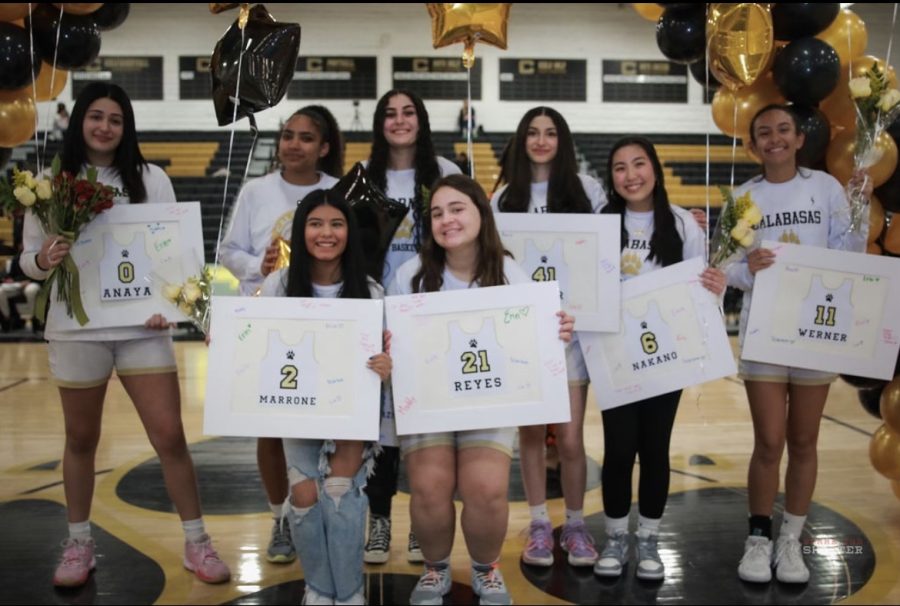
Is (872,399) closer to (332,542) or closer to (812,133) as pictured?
(812,133)

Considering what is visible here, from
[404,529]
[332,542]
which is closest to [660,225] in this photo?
[332,542]

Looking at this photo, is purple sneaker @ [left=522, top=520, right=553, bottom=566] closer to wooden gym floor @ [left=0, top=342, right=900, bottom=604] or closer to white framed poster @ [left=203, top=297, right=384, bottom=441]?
wooden gym floor @ [left=0, top=342, right=900, bottom=604]

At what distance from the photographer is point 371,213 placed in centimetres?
269

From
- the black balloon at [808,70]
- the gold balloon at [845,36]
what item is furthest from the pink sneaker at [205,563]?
the gold balloon at [845,36]

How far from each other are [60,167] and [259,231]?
635 mm

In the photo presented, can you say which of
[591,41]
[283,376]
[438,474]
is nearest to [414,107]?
[283,376]

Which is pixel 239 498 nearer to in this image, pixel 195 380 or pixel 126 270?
pixel 126 270

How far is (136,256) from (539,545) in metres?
1.61

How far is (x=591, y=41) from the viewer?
52.9 feet

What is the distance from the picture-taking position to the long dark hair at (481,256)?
250 centimetres

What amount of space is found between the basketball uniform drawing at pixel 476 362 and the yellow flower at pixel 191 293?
742mm

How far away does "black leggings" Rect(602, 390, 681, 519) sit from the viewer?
2.71 m

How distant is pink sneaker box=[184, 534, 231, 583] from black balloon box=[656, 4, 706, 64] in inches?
94.0

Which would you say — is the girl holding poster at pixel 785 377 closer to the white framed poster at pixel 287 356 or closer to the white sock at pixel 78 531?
the white framed poster at pixel 287 356
